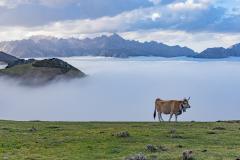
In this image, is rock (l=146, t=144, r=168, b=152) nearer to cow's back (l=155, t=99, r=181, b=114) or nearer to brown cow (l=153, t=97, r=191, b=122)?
brown cow (l=153, t=97, r=191, b=122)

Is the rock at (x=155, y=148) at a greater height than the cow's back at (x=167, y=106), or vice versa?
the cow's back at (x=167, y=106)

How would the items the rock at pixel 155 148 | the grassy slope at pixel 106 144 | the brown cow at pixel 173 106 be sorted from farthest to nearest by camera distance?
the brown cow at pixel 173 106
the rock at pixel 155 148
the grassy slope at pixel 106 144

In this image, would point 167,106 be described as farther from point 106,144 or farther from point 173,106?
point 106,144

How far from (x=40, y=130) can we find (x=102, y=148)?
11.0 m

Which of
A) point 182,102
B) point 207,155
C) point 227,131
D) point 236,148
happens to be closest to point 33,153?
point 207,155

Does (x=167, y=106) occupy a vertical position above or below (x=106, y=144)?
above

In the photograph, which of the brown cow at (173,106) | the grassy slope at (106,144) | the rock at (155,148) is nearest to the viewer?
the grassy slope at (106,144)

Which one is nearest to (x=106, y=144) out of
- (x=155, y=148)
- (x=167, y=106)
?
(x=155, y=148)

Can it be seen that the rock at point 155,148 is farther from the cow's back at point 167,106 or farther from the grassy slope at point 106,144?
the cow's back at point 167,106

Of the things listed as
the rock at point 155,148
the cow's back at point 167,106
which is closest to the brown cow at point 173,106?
the cow's back at point 167,106

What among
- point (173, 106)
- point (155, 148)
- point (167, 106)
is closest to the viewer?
point (155, 148)

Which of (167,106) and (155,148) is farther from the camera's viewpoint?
(167,106)

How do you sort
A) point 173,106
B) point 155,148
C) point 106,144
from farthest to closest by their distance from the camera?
point 173,106, point 106,144, point 155,148

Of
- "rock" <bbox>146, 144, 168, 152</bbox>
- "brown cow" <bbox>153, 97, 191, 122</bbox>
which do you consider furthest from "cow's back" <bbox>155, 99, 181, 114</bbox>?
"rock" <bbox>146, 144, 168, 152</bbox>
